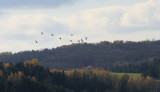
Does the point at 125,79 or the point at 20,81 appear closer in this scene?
the point at 20,81

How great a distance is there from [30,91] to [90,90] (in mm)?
29341

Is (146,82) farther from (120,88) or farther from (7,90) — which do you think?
(7,90)

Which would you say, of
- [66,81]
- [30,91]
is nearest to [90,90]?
[66,81]

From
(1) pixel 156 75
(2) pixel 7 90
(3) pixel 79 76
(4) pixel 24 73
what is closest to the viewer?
(2) pixel 7 90

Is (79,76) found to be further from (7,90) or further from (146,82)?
(7,90)

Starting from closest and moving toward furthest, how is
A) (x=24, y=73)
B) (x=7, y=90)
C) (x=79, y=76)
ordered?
(x=7, y=90) < (x=24, y=73) < (x=79, y=76)

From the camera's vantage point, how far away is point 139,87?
14762 centimetres

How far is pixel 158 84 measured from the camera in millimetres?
155625

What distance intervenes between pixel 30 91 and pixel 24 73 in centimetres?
2526

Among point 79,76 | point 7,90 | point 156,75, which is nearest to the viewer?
point 7,90

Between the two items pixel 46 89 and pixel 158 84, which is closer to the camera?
pixel 46 89

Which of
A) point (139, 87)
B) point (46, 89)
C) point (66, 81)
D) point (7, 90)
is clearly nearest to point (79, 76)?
point (66, 81)

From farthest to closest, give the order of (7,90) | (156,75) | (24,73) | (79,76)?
1. (156,75)
2. (79,76)
3. (24,73)
4. (7,90)

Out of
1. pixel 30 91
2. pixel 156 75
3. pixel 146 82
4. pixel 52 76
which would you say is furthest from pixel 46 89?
pixel 156 75
